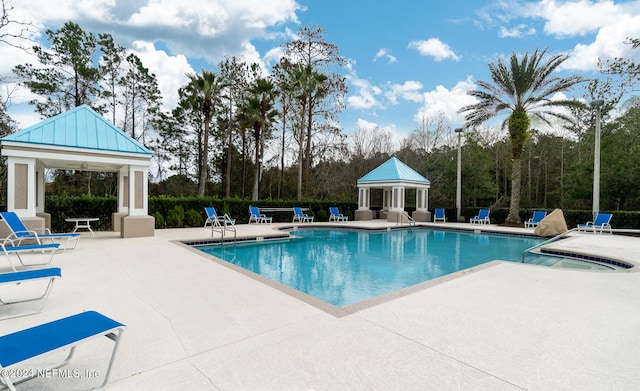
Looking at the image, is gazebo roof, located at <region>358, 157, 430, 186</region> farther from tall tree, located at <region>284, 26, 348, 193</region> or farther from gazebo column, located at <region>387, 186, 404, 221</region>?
tall tree, located at <region>284, 26, 348, 193</region>

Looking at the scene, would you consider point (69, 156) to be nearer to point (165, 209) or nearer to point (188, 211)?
point (165, 209)

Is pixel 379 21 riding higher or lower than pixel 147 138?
higher

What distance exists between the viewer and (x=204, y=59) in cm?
2331

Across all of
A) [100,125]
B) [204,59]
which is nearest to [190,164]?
[204,59]

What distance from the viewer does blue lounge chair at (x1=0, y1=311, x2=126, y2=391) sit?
1771mm

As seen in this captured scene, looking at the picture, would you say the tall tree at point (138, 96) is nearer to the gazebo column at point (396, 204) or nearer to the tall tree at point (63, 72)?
the tall tree at point (63, 72)

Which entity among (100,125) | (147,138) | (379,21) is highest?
(379,21)

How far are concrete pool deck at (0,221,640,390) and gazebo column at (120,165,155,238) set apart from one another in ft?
17.4

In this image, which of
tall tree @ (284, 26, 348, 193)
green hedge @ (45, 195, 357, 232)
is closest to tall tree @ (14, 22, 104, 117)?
green hedge @ (45, 195, 357, 232)

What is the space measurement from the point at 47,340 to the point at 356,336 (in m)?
2.35

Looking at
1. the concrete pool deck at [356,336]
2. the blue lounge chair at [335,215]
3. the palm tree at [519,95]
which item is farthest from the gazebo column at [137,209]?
the palm tree at [519,95]

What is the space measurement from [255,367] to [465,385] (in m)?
1.55

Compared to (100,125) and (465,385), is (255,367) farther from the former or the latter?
(100,125)

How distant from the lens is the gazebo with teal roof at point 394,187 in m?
20.6
